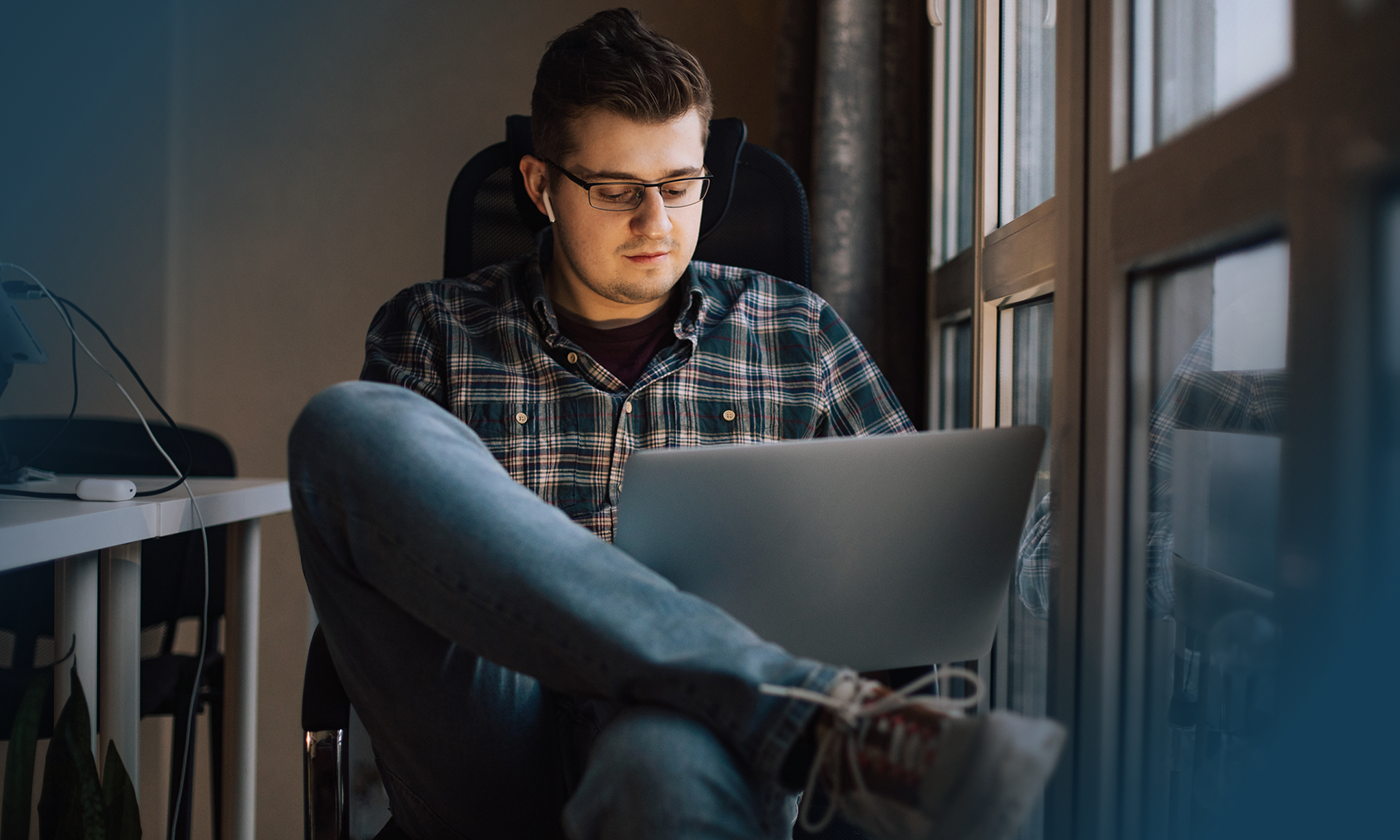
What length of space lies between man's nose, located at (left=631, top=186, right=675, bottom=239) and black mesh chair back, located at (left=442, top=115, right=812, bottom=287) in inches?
4.2

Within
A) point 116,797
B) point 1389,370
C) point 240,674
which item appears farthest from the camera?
point 240,674

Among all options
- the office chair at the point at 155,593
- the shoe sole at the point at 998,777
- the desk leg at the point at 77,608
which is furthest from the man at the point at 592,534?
Result: the office chair at the point at 155,593

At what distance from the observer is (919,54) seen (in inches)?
67.9

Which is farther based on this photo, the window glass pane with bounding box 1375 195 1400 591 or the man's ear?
the man's ear

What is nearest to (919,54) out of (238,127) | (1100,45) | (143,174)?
(1100,45)

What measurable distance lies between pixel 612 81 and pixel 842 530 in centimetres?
73

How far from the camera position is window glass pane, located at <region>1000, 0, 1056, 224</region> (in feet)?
3.80

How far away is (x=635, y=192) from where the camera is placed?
1197 millimetres

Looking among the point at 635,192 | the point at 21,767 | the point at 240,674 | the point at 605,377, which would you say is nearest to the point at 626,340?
the point at 605,377

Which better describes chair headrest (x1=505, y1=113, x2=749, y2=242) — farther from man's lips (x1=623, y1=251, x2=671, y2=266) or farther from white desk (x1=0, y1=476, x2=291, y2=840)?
white desk (x1=0, y1=476, x2=291, y2=840)

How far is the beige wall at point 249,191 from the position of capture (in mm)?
2299

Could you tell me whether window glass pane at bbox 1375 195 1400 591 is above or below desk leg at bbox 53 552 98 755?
above

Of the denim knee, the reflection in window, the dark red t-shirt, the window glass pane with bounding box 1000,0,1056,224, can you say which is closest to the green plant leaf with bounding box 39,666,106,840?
the denim knee

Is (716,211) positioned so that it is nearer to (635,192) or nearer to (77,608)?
(635,192)
